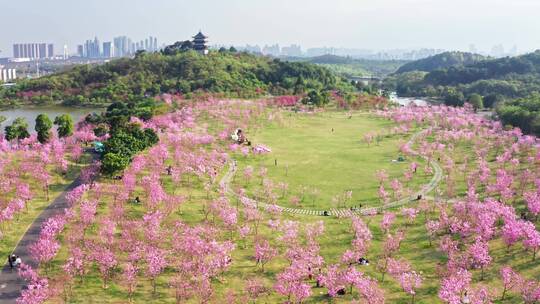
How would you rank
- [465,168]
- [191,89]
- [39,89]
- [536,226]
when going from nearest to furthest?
1. [536,226]
2. [465,168]
3. [191,89]
4. [39,89]

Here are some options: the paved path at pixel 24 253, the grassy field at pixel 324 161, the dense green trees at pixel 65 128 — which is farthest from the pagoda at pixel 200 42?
the paved path at pixel 24 253

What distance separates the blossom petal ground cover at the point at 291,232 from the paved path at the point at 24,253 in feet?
2.76

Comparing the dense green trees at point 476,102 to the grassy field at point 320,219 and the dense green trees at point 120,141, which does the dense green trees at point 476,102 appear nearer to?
the grassy field at point 320,219

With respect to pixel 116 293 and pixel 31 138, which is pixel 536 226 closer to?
pixel 116 293

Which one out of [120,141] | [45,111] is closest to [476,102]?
[120,141]

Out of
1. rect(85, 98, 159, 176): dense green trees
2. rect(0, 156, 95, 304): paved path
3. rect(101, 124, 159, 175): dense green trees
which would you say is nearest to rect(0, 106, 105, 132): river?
rect(85, 98, 159, 176): dense green trees

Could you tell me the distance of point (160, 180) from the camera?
41.2 meters

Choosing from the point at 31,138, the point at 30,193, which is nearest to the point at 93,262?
the point at 30,193

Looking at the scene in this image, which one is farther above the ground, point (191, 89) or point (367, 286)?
point (191, 89)

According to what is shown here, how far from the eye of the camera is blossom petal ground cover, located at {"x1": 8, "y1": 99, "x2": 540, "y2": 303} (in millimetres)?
24594

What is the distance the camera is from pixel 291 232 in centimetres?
2922

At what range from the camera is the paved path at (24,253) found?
78.2ft

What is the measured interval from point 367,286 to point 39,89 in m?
122

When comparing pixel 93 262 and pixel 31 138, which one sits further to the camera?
pixel 31 138
